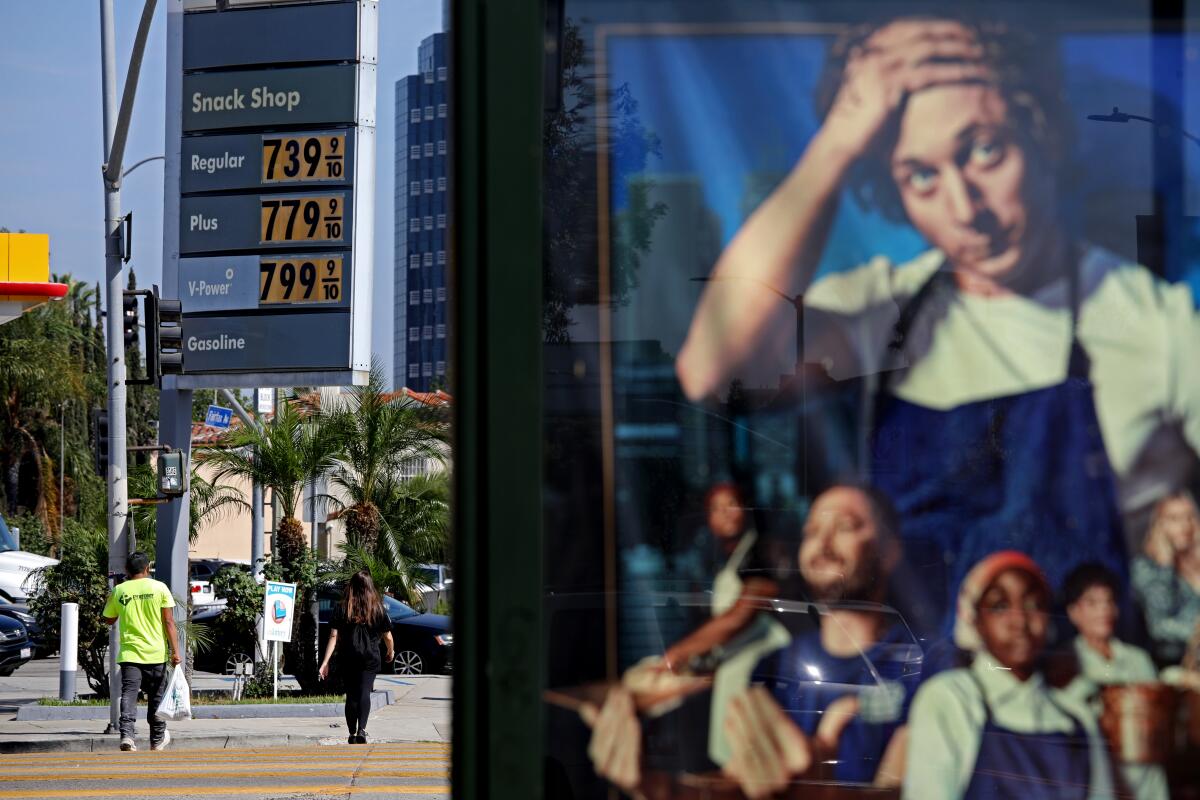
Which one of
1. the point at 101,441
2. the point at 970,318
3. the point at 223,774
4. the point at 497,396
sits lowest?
the point at 223,774

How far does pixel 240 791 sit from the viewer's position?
35.0 ft

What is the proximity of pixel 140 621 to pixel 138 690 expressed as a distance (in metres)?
0.63

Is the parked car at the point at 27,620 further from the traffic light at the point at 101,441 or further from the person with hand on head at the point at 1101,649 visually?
the person with hand on head at the point at 1101,649

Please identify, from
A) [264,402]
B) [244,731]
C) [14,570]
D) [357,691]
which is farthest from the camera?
[264,402]

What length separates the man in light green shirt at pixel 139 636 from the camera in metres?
13.0

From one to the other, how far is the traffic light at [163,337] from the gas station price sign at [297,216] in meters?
2.42

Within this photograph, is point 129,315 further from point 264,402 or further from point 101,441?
point 264,402

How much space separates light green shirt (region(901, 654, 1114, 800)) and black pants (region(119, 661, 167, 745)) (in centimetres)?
1157

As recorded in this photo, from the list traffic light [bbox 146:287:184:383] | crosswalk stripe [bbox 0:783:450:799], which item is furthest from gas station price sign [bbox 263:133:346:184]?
crosswalk stripe [bbox 0:783:450:799]

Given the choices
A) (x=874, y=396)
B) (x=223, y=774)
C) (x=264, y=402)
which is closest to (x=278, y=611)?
(x=223, y=774)

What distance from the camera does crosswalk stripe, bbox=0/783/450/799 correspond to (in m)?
10.5

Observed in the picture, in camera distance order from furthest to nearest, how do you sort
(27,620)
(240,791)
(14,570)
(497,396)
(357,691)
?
(14,570), (27,620), (357,691), (240,791), (497,396)

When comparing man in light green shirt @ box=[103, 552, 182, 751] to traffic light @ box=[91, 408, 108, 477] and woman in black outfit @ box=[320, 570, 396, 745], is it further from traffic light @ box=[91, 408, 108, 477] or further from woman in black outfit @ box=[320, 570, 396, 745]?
traffic light @ box=[91, 408, 108, 477]

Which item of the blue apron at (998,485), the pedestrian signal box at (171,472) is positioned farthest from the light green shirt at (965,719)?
the pedestrian signal box at (171,472)
